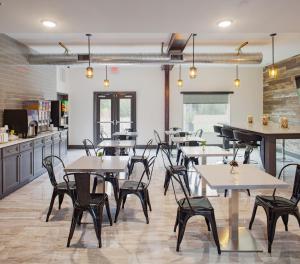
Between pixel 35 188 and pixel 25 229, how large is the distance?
6.98ft

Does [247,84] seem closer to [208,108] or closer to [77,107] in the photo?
[208,108]

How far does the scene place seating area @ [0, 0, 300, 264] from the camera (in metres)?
3.33

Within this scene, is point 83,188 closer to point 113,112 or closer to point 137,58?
point 137,58

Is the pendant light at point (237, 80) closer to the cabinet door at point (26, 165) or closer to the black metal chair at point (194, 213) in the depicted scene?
the cabinet door at point (26, 165)

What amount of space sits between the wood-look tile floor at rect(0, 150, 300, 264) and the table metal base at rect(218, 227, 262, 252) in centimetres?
8

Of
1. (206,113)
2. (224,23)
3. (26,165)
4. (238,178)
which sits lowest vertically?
(26,165)

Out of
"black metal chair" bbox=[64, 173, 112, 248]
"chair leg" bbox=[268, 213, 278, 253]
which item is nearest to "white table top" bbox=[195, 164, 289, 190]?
"chair leg" bbox=[268, 213, 278, 253]

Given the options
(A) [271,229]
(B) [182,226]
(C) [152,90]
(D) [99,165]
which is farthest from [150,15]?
(C) [152,90]

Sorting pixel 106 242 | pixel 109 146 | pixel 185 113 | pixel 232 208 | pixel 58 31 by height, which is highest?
pixel 58 31

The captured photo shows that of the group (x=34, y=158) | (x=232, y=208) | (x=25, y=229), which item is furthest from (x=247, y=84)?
(x=25, y=229)

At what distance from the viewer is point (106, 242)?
136 inches

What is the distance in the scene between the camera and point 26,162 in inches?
240

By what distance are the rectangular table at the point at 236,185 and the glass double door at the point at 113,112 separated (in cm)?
807

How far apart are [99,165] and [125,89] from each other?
7.77 m
